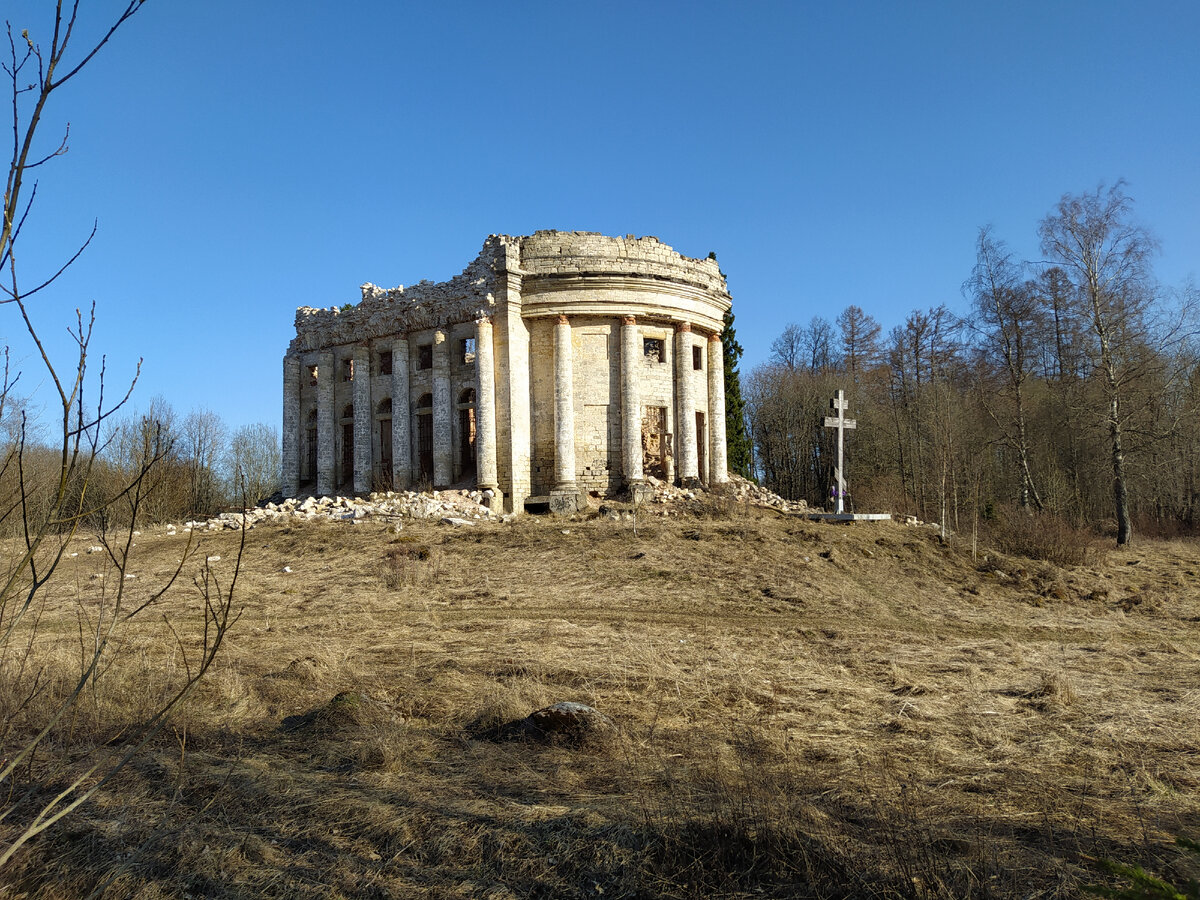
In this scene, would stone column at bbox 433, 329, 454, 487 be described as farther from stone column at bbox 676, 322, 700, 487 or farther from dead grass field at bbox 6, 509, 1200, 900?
dead grass field at bbox 6, 509, 1200, 900

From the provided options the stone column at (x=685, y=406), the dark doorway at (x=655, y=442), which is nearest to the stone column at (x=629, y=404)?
the dark doorway at (x=655, y=442)

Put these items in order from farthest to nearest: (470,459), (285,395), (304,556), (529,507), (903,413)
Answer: (903,413) → (285,395) → (470,459) → (529,507) → (304,556)

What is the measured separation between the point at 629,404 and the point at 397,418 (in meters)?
8.07

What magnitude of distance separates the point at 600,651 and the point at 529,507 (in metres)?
15.0

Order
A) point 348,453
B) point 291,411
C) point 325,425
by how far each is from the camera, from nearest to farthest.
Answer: point 325,425 → point 348,453 → point 291,411

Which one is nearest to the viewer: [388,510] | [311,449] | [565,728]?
[565,728]

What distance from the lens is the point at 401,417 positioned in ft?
88.8

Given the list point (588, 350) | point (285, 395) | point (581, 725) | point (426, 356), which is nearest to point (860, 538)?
point (588, 350)

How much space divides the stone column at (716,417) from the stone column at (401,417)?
10.4m

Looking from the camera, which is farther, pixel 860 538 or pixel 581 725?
pixel 860 538

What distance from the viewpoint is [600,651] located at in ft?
33.4

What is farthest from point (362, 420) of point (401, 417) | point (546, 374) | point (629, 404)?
point (629, 404)

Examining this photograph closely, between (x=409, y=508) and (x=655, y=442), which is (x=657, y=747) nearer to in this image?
(x=409, y=508)

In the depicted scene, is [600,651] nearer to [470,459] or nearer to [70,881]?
[70,881]
